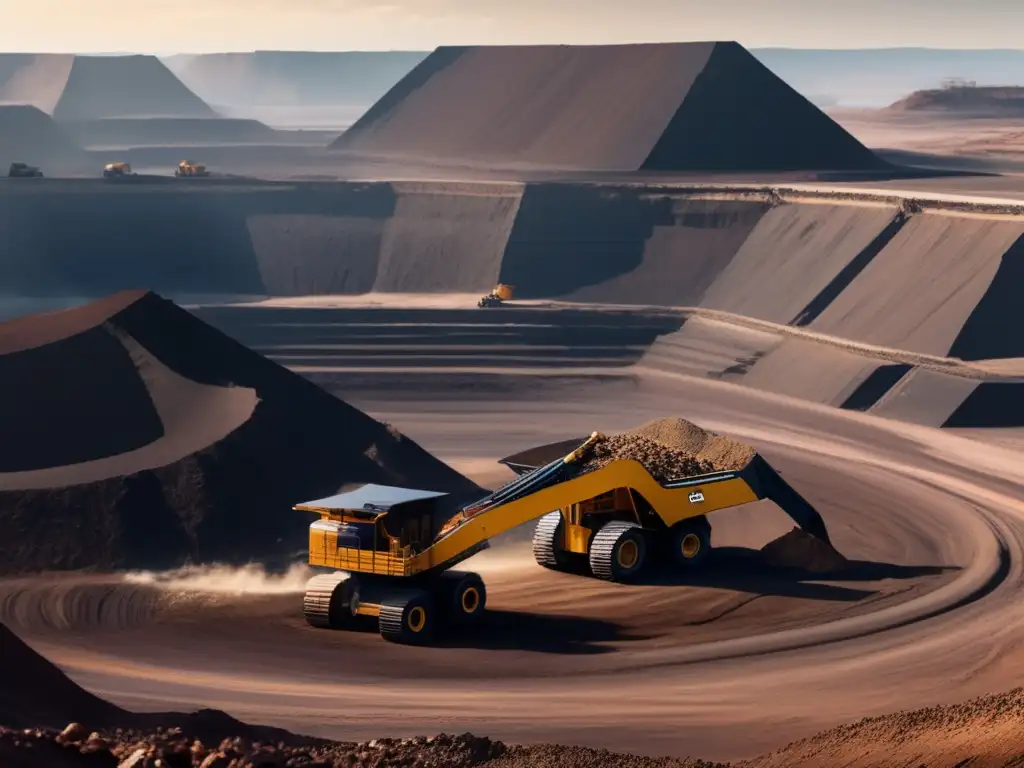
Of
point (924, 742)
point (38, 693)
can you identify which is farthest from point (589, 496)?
point (38, 693)

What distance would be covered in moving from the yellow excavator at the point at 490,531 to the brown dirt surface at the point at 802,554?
0.23 m

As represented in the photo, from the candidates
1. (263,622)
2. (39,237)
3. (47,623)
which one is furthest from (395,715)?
(39,237)

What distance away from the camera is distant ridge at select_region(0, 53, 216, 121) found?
14012 cm

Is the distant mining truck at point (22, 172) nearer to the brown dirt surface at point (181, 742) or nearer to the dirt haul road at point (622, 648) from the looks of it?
the dirt haul road at point (622, 648)

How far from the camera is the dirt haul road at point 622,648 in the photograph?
2172 cm

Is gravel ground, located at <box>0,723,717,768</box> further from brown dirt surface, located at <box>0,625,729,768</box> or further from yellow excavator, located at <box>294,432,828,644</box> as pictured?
yellow excavator, located at <box>294,432,828,644</box>

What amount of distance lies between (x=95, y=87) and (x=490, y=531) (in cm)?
12599

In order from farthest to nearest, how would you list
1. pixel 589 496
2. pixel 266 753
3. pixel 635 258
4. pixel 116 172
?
pixel 116 172 < pixel 635 258 < pixel 589 496 < pixel 266 753

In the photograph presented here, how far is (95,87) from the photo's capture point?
14362cm

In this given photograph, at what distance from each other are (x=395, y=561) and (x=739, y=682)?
201 inches

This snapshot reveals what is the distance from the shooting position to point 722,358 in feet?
182

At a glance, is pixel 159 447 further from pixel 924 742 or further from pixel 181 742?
pixel 924 742

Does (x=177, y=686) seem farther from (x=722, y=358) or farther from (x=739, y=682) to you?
(x=722, y=358)

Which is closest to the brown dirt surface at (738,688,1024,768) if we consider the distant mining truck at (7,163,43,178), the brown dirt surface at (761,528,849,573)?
the brown dirt surface at (761,528,849,573)
